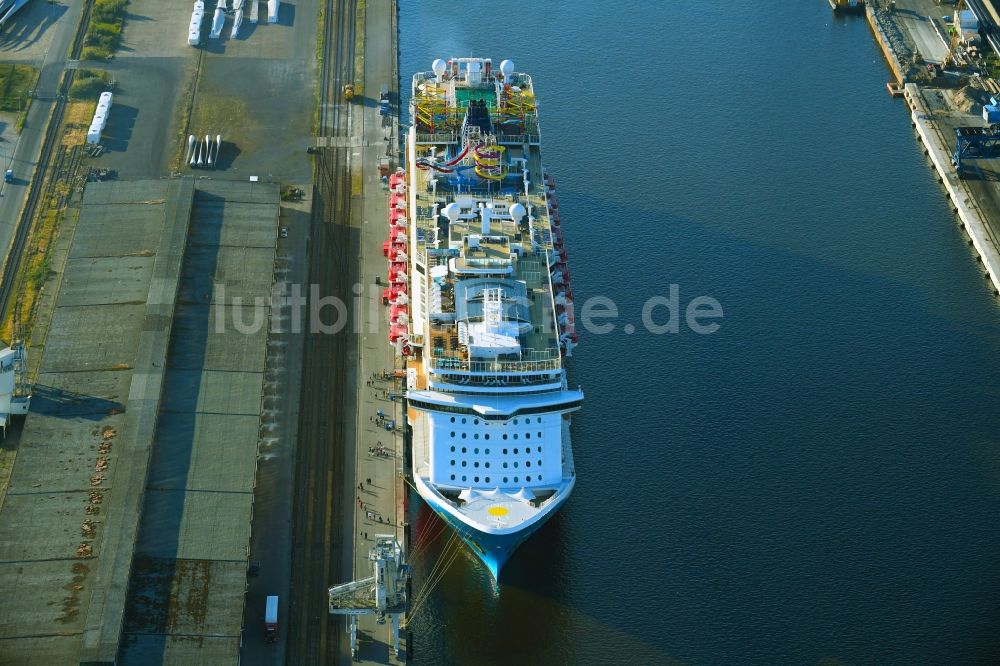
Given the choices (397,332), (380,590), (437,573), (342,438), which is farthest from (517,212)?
(380,590)

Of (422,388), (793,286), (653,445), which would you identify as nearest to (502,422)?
(422,388)

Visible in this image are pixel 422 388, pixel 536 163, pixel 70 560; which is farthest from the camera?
pixel 536 163

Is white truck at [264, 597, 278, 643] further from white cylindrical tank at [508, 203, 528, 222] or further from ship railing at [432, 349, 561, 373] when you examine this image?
white cylindrical tank at [508, 203, 528, 222]

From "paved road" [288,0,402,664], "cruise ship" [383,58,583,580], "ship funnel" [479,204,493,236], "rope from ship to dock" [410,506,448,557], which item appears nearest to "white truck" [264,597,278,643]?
"paved road" [288,0,402,664]

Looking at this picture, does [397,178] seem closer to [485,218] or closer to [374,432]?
[485,218]

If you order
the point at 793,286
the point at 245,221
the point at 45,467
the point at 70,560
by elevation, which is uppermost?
the point at 245,221

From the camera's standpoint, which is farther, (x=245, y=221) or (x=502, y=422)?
(x=245, y=221)

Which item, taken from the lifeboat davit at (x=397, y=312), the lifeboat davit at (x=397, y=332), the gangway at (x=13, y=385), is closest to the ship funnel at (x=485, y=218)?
the lifeboat davit at (x=397, y=312)

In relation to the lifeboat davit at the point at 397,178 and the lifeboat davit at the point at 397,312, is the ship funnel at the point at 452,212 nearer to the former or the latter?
the lifeboat davit at the point at 397,312

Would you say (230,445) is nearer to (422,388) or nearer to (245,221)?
(422,388)
